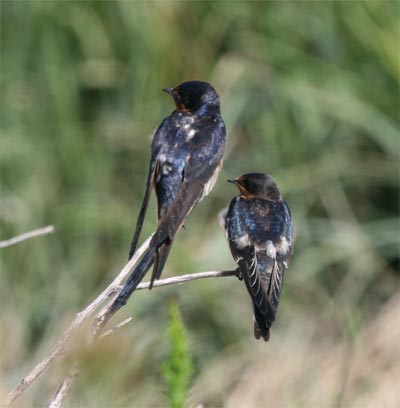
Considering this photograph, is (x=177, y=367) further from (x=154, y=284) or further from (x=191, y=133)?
(x=191, y=133)

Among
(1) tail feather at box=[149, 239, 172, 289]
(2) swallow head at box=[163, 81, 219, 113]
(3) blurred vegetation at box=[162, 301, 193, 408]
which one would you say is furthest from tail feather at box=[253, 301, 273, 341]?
(3) blurred vegetation at box=[162, 301, 193, 408]

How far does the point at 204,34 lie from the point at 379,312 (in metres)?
1.67

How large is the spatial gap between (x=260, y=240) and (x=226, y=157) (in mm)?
2486

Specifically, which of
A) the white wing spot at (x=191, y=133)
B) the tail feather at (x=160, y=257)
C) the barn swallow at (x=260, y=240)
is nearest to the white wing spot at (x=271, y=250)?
the barn swallow at (x=260, y=240)

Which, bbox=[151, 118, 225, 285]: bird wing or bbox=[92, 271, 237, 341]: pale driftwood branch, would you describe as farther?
bbox=[151, 118, 225, 285]: bird wing

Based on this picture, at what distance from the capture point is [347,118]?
194 inches

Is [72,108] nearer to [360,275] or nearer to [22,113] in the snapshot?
[22,113]

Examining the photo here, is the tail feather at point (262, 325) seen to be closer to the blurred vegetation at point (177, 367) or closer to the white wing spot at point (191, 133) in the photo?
the white wing spot at point (191, 133)

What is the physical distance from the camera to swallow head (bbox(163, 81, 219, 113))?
101 inches

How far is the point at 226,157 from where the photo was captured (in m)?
4.91

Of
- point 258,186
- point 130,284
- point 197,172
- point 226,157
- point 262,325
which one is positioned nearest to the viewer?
point 130,284

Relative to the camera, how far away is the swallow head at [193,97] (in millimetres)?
2576

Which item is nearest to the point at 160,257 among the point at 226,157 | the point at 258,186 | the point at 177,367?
the point at 258,186

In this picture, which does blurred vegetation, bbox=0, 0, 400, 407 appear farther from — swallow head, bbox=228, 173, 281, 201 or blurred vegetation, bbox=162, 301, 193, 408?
blurred vegetation, bbox=162, 301, 193, 408
